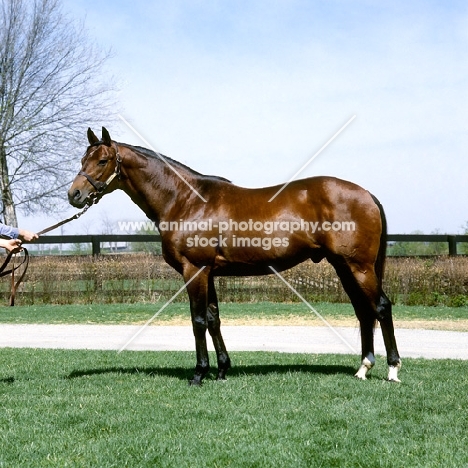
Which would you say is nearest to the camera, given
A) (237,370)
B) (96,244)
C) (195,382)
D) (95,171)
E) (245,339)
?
(195,382)

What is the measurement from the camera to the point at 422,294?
16078 mm

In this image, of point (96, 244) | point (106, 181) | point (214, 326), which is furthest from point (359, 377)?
point (96, 244)

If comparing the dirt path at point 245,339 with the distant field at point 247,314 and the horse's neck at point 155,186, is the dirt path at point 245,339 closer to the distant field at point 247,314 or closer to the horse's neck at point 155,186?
the distant field at point 247,314

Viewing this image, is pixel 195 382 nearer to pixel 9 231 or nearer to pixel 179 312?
pixel 9 231

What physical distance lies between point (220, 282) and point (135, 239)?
3.23 m

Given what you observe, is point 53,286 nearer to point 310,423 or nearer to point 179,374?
point 179,374

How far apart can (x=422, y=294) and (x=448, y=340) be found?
19.6 feet

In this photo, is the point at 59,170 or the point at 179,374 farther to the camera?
the point at 59,170

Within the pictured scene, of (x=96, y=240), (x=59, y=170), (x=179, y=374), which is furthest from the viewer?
(x=59, y=170)

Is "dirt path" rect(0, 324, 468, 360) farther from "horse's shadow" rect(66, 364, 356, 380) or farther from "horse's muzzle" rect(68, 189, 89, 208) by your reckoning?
"horse's muzzle" rect(68, 189, 89, 208)

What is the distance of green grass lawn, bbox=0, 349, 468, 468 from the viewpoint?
13.7ft

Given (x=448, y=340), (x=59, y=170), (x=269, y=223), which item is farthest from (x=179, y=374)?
(x=59, y=170)

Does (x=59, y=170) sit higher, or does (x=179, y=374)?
(x=59, y=170)

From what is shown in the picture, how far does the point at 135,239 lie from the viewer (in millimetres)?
18422
